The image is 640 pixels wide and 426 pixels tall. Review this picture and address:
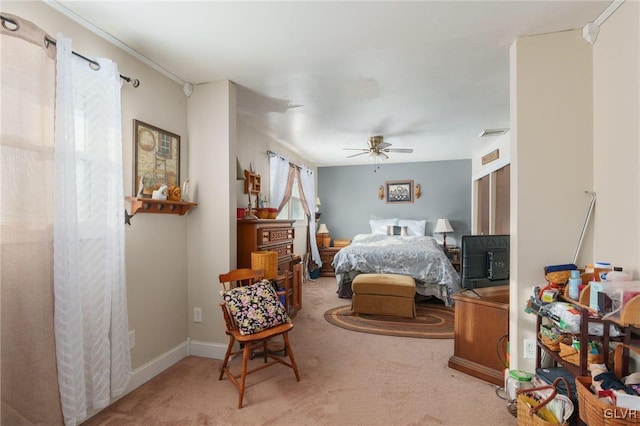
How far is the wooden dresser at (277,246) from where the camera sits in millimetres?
3090

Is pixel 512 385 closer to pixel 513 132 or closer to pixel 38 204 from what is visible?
pixel 513 132

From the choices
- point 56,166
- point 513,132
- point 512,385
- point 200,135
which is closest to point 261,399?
point 512,385

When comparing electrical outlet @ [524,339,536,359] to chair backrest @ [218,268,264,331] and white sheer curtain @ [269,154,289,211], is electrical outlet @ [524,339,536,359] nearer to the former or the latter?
chair backrest @ [218,268,264,331]

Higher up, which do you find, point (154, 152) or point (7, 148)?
point (154, 152)

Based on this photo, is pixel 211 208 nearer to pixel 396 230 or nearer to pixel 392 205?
pixel 396 230

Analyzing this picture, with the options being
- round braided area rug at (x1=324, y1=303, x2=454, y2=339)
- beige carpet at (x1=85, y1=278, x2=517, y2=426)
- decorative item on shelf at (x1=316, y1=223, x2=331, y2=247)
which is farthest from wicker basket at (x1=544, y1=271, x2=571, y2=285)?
decorative item on shelf at (x1=316, y1=223, x2=331, y2=247)

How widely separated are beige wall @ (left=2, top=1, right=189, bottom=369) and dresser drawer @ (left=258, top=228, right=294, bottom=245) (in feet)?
2.44

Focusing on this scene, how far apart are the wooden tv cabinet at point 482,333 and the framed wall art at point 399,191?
4163mm

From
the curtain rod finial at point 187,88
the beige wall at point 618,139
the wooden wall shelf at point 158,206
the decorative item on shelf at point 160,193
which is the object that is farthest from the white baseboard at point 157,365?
the beige wall at point 618,139

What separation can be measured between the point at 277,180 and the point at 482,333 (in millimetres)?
3400

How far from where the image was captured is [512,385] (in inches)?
79.4

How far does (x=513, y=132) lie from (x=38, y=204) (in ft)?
9.37

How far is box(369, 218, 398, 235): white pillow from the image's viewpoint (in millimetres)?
6605

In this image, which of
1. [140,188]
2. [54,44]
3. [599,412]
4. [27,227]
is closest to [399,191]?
[140,188]
